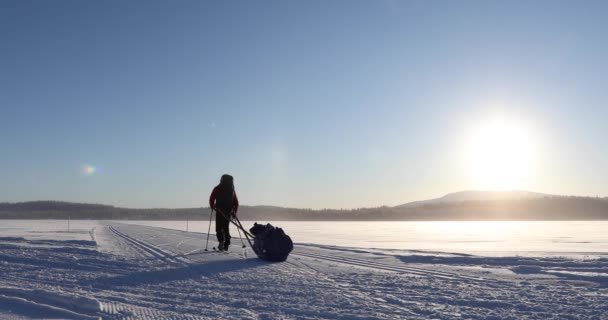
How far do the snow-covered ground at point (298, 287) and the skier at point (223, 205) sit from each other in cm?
142

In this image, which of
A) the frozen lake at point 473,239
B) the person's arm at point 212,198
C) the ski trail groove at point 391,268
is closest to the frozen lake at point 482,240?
the frozen lake at point 473,239

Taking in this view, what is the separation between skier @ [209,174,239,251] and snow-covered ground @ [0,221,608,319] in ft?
4.64

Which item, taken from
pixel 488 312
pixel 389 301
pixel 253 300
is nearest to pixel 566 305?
pixel 488 312

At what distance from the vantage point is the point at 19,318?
4527mm

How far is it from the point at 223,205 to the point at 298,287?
224 inches

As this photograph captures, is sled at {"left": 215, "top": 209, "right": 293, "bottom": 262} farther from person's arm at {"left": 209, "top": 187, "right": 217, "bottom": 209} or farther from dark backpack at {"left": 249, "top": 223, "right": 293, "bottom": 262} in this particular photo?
person's arm at {"left": 209, "top": 187, "right": 217, "bottom": 209}

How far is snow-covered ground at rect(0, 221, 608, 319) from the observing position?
4.87 metres

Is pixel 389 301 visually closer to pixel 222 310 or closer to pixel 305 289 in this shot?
pixel 305 289

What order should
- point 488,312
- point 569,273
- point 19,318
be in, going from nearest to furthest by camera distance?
point 19,318, point 488,312, point 569,273

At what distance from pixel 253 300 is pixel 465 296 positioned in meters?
2.52

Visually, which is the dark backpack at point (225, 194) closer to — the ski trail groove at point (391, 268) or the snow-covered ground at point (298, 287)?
the snow-covered ground at point (298, 287)

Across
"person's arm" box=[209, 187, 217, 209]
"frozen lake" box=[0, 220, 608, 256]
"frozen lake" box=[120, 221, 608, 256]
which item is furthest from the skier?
"frozen lake" box=[120, 221, 608, 256]

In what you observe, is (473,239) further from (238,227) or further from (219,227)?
(219,227)

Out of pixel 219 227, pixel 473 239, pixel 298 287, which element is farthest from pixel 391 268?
pixel 473 239
